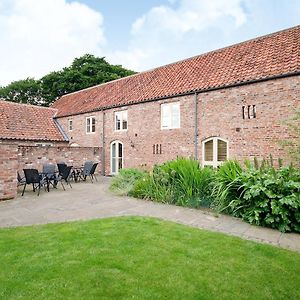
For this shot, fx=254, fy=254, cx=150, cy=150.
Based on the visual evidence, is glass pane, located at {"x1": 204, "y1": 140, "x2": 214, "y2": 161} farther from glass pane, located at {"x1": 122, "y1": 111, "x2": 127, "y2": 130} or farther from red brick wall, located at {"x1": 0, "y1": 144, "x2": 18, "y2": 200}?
red brick wall, located at {"x1": 0, "y1": 144, "x2": 18, "y2": 200}

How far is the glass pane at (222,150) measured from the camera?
1237 centimetres

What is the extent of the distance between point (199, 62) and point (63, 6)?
27.2 feet

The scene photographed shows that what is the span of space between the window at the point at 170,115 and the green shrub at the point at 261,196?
23.2 feet

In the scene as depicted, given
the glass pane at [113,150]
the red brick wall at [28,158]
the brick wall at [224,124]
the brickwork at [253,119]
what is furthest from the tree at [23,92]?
the brickwork at [253,119]

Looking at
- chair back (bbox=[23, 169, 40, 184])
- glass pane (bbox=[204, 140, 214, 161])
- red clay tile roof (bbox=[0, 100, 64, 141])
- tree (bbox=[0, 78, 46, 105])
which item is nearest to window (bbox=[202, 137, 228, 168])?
glass pane (bbox=[204, 140, 214, 161])

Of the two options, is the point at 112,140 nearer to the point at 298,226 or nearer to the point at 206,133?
the point at 206,133

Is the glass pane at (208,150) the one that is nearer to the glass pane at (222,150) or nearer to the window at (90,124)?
the glass pane at (222,150)

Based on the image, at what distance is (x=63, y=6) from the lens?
10.9 metres

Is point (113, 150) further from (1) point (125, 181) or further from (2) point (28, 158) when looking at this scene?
(1) point (125, 181)

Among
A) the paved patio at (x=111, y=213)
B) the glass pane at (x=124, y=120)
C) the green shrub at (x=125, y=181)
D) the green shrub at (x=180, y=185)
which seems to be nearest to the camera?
the paved patio at (x=111, y=213)

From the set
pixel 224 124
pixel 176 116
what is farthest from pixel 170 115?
pixel 224 124

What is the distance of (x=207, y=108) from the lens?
12.9 meters

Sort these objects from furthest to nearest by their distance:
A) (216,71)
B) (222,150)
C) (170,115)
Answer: (170,115)
(216,71)
(222,150)

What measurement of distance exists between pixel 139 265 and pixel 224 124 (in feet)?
32.3
